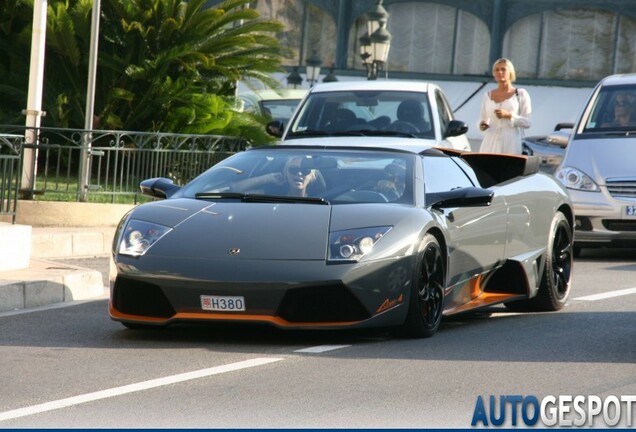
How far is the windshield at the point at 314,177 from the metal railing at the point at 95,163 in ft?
23.1

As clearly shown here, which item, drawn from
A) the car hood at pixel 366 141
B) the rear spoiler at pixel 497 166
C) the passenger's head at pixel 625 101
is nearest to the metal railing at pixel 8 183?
the car hood at pixel 366 141

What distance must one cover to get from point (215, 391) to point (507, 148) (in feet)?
34.9

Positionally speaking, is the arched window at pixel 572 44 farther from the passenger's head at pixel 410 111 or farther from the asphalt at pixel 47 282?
the asphalt at pixel 47 282

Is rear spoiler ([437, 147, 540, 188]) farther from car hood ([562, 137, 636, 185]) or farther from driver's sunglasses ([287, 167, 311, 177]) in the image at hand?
car hood ([562, 137, 636, 185])

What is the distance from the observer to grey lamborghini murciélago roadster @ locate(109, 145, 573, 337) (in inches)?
354

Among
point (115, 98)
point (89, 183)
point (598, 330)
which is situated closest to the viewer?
point (598, 330)

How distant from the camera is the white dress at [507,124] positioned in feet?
57.9

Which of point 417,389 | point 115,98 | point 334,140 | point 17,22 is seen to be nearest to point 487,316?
point 417,389

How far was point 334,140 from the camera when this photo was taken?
1552 centimetres

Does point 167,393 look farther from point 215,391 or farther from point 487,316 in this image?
point 487,316

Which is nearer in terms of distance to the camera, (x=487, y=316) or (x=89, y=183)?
(x=487, y=316)

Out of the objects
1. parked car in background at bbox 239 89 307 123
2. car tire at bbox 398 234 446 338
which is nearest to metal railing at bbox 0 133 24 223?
car tire at bbox 398 234 446 338

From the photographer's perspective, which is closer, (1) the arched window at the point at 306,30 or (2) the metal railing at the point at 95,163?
(2) the metal railing at the point at 95,163

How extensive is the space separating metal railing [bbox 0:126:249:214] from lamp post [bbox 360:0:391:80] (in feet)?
39.0
